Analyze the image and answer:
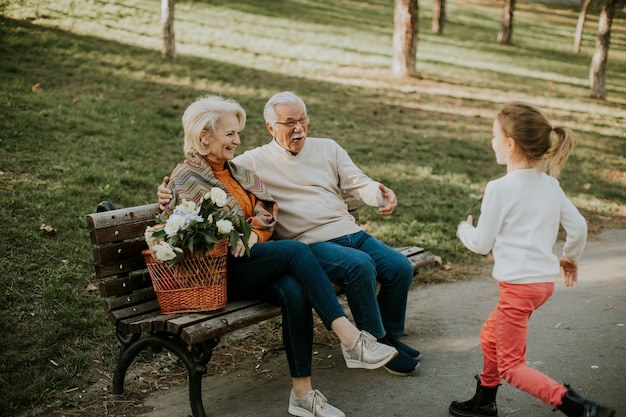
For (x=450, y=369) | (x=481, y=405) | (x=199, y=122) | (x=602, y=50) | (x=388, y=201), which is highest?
(x=602, y=50)

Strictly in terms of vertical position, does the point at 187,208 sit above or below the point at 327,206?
above

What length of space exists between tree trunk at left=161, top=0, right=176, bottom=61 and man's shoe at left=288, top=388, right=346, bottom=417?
857 cm

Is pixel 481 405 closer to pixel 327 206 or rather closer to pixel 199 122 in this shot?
pixel 327 206

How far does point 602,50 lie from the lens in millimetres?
15375

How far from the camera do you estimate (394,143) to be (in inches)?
379

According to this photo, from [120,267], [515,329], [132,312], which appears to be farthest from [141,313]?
[515,329]

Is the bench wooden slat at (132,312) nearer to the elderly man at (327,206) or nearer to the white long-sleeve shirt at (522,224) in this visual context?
the elderly man at (327,206)

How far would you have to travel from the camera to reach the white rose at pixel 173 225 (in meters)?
3.39

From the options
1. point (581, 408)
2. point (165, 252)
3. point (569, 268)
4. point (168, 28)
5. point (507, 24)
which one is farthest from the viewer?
point (507, 24)

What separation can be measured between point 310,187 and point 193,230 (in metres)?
1.24

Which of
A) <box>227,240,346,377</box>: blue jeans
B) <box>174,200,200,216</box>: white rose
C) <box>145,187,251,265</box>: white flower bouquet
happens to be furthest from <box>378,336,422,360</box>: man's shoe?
<box>174,200,200,216</box>: white rose

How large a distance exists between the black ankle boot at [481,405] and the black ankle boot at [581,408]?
1.75 feet

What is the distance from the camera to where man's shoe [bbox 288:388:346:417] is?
3.56 metres

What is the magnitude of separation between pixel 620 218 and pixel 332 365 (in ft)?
18.3
